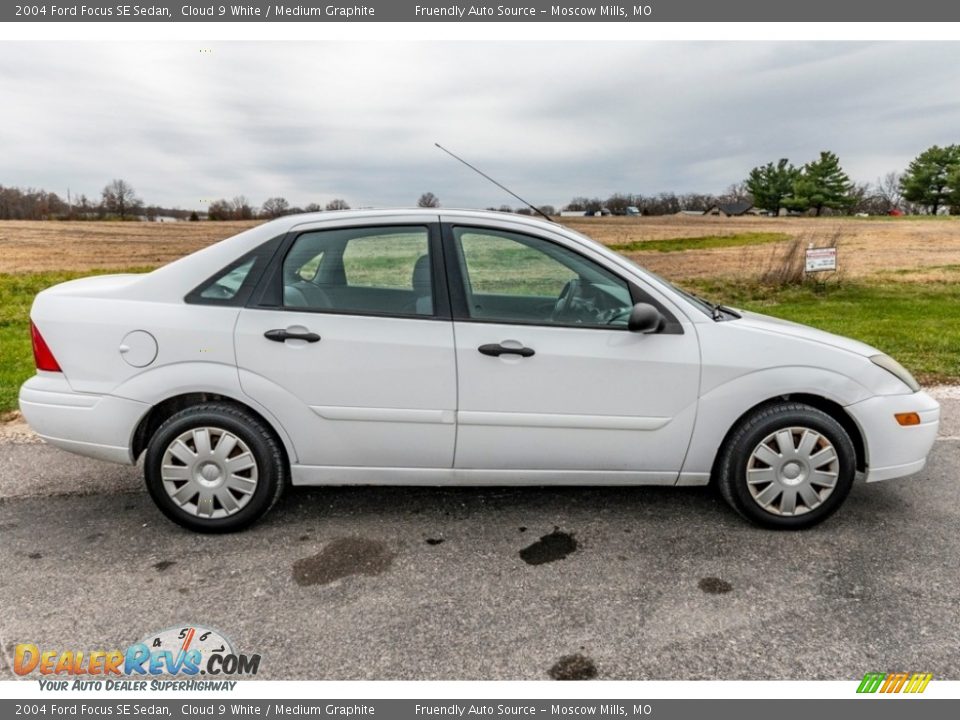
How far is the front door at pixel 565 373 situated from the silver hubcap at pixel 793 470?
0.40 meters

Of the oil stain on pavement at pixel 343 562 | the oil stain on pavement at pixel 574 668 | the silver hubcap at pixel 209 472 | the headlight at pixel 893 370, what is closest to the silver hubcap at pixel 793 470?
the headlight at pixel 893 370

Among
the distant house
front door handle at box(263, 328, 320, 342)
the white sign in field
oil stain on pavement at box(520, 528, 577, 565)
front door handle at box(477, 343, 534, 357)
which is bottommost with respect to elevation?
oil stain on pavement at box(520, 528, 577, 565)

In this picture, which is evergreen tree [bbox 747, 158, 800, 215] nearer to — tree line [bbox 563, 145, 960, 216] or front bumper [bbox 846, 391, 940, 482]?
tree line [bbox 563, 145, 960, 216]

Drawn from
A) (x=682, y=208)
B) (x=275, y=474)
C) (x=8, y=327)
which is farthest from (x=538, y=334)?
(x=682, y=208)

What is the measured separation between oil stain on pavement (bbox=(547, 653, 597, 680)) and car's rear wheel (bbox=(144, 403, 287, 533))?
1.69 metres

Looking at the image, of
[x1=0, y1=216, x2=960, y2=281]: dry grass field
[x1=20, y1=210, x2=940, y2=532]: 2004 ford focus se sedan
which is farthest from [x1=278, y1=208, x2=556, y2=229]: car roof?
[x1=0, y1=216, x2=960, y2=281]: dry grass field

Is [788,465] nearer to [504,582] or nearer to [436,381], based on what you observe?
[504,582]

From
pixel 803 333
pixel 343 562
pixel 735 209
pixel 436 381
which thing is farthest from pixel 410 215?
pixel 735 209

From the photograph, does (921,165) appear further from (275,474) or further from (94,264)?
(275,474)

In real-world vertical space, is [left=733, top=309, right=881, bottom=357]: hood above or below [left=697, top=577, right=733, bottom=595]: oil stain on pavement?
above

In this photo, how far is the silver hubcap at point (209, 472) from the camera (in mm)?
3129

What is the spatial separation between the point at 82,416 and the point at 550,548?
2436 mm

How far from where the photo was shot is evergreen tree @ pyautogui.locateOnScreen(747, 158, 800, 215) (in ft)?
314

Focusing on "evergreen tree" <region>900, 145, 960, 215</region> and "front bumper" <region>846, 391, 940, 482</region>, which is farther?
"evergreen tree" <region>900, 145, 960, 215</region>
